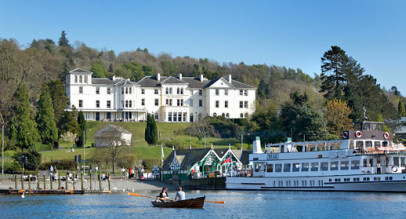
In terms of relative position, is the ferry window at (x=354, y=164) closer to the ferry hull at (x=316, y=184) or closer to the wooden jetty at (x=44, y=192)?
the ferry hull at (x=316, y=184)

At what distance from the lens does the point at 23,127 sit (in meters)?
91.7

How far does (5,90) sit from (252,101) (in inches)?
1903

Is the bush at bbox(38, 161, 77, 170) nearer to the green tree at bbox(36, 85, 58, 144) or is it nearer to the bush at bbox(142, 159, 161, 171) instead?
the bush at bbox(142, 159, 161, 171)

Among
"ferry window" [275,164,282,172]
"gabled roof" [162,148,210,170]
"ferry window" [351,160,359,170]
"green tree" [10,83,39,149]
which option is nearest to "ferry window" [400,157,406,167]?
"ferry window" [351,160,359,170]

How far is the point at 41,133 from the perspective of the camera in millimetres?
96500

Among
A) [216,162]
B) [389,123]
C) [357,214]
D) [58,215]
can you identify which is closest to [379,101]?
[389,123]

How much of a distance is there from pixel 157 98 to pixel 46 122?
35.8 meters

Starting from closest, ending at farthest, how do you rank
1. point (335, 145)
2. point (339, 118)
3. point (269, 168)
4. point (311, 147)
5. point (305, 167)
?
point (335, 145) < point (305, 167) < point (311, 147) < point (269, 168) < point (339, 118)

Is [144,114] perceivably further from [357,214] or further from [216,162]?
[357,214]

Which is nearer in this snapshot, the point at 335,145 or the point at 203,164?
the point at 335,145

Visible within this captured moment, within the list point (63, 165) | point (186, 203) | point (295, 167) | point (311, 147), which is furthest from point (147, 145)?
point (186, 203)

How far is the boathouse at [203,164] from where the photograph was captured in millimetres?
74625

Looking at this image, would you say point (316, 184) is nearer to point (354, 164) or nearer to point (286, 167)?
point (286, 167)

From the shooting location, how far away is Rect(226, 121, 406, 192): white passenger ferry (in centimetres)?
5803
